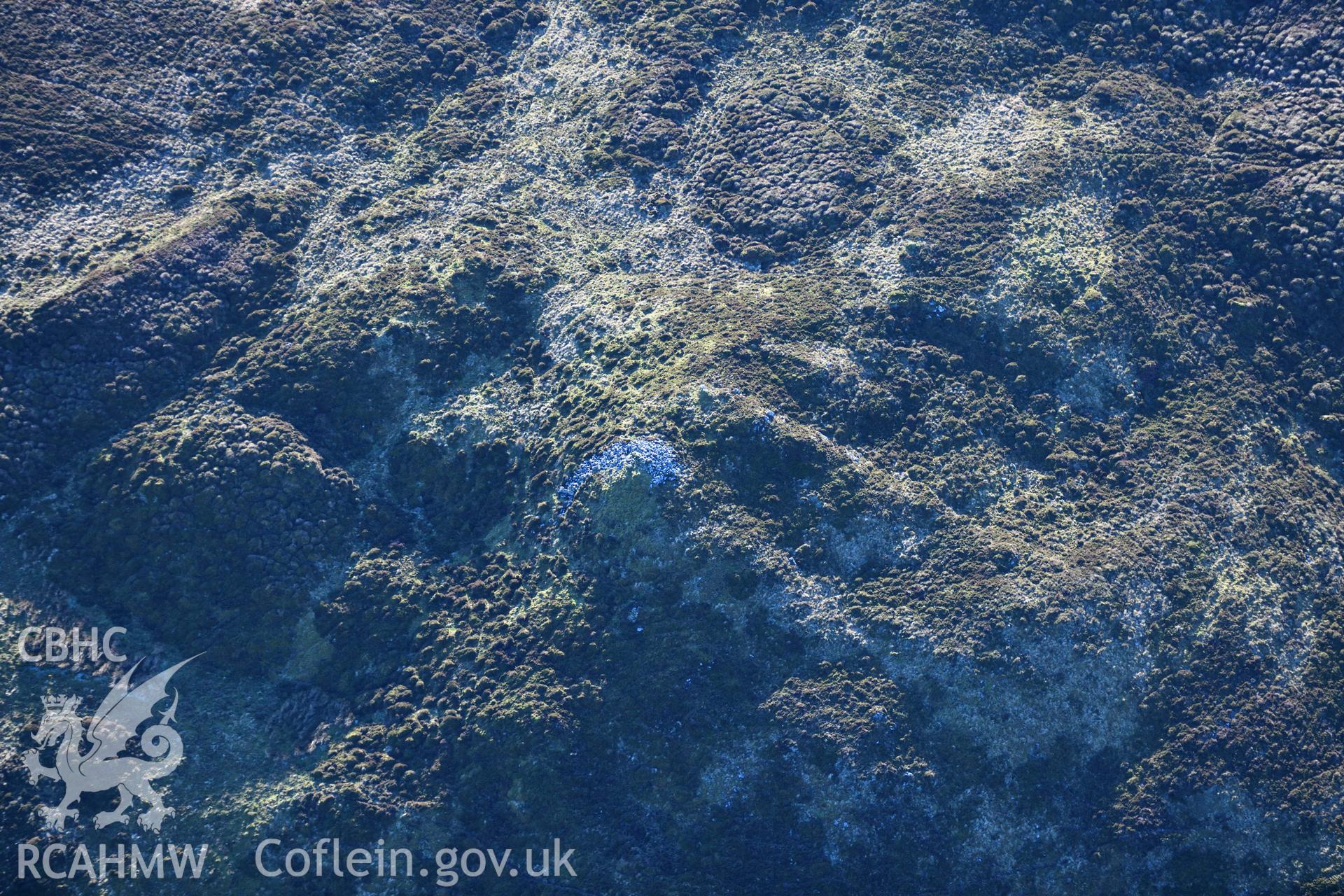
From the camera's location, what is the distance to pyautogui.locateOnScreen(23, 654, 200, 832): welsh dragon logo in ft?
139

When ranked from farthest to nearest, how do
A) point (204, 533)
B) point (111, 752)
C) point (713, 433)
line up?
point (713, 433), point (204, 533), point (111, 752)

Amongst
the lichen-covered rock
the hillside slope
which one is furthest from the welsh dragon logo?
the lichen-covered rock

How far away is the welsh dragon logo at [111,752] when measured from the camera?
42500 mm

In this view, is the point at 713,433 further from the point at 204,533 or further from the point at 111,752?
the point at 111,752

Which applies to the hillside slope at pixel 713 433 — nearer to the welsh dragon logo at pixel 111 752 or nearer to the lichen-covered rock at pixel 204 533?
the lichen-covered rock at pixel 204 533

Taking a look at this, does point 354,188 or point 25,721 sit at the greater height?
point 354,188

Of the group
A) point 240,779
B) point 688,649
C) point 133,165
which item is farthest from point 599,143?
point 240,779

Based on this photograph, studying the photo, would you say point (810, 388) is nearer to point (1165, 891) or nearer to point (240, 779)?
point (1165, 891)

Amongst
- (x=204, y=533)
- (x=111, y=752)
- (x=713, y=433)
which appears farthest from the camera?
(x=713, y=433)

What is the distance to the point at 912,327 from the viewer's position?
52.0m

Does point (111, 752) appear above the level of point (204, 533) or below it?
below

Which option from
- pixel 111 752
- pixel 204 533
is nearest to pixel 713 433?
pixel 204 533

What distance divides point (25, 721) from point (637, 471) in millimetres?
30848

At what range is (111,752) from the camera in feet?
143
